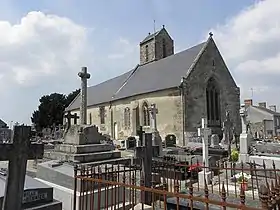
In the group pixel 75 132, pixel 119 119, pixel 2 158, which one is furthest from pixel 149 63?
pixel 2 158

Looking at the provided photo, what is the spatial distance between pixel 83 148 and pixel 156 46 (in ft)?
89.1

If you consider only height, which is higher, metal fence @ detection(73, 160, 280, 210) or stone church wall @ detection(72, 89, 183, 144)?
stone church wall @ detection(72, 89, 183, 144)

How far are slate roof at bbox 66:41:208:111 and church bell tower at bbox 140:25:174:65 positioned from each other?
5.27 ft

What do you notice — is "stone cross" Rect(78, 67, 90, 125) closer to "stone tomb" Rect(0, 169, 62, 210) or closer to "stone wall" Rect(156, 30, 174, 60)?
"stone tomb" Rect(0, 169, 62, 210)

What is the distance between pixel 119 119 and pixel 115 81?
325 inches

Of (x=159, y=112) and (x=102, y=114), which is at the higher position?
(x=102, y=114)

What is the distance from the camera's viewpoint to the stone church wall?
24250 millimetres

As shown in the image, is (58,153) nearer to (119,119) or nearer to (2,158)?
(2,158)

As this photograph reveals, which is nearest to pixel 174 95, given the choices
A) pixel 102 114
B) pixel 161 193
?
pixel 102 114

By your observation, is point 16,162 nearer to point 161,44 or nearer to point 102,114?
point 102,114

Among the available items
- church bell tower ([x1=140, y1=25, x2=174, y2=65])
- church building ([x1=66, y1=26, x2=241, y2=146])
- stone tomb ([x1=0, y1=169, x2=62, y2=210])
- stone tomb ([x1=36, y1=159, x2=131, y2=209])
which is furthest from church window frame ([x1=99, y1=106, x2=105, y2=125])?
stone tomb ([x1=0, y1=169, x2=62, y2=210])

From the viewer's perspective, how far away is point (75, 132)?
10398 millimetres

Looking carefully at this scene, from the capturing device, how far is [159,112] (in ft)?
85.4

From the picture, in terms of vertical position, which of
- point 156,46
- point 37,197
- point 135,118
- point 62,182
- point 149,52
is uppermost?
point 156,46
